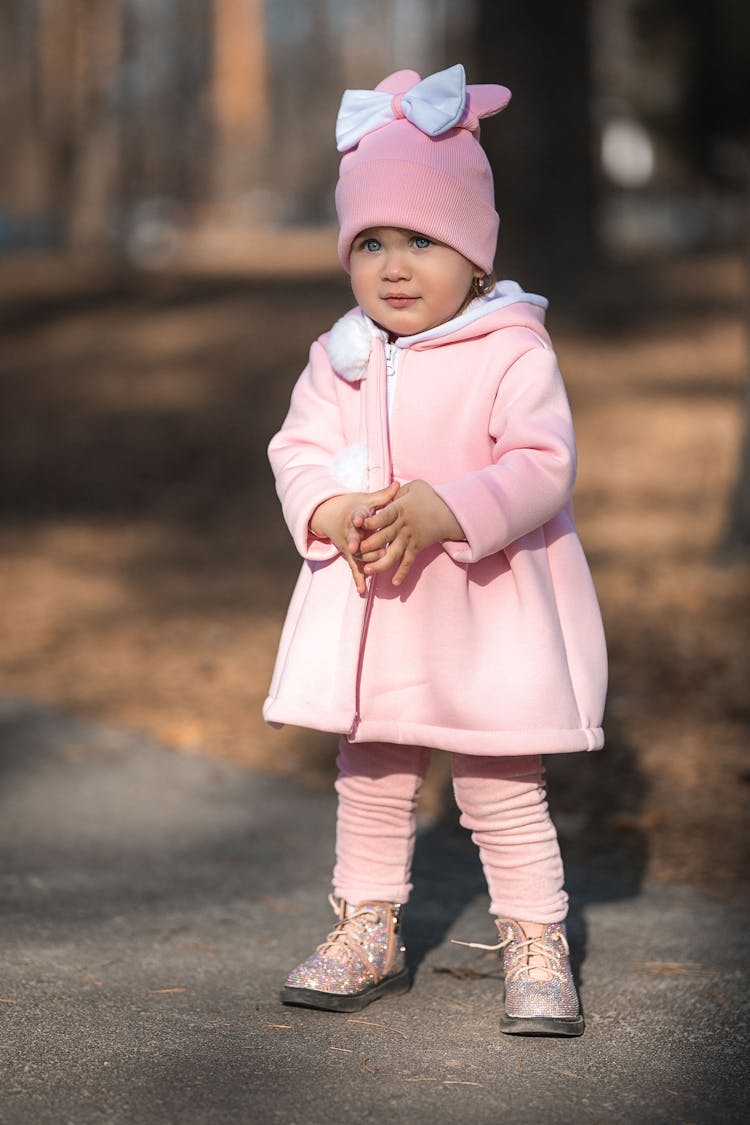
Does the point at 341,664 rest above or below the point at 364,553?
below

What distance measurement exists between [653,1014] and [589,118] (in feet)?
34.9

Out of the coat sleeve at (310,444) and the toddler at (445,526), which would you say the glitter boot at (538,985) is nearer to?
the toddler at (445,526)

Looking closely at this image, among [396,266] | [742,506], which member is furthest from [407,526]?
[742,506]

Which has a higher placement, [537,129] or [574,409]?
[537,129]

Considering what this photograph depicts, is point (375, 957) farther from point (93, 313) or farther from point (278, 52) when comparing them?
point (278, 52)

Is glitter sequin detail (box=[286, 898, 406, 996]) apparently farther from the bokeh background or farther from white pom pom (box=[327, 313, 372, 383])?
the bokeh background

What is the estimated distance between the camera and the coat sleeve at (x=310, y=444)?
9.48ft

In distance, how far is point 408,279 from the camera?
2859 millimetres

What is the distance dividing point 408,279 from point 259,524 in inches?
244

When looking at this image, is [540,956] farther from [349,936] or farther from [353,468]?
[353,468]

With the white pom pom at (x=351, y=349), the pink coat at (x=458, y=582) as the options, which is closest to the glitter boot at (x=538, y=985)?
the pink coat at (x=458, y=582)

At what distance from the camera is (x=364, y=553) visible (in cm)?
272

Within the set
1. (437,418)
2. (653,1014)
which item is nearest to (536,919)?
(653,1014)

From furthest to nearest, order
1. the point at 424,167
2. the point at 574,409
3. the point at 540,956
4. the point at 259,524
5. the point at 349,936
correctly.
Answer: the point at 574,409 → the point at 259,524 → the point at 349,936 → the point at 540,956 → the point at 424,167
